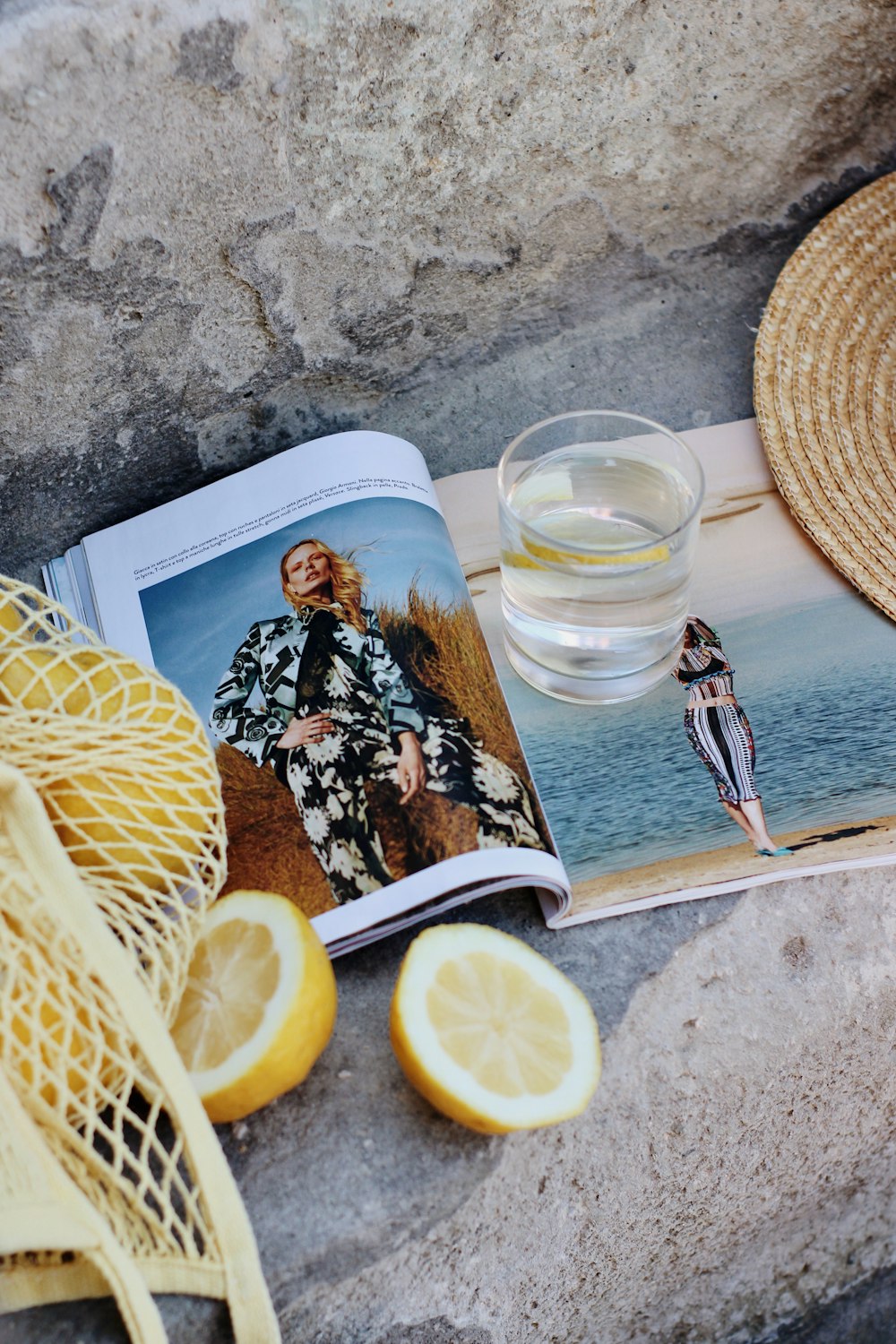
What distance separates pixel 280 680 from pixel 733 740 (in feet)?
0.93

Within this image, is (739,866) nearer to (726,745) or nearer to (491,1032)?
(726,745)

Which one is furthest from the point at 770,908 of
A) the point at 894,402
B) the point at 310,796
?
the point at 894,402

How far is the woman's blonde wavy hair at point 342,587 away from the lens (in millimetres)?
640

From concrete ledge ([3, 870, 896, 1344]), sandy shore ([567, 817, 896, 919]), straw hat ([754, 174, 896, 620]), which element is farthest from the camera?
straw hat ([754, 174, 896, 620])

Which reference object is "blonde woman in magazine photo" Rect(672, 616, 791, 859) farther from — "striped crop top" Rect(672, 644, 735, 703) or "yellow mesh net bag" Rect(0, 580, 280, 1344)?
"yellow mesh net bag" Rect(0, 580, 280, 1344)

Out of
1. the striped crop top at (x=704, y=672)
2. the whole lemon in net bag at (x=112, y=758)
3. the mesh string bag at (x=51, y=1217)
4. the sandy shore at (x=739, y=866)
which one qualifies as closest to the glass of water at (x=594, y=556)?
the striped crop top at (x=704, y=672)

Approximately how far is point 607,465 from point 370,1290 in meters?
0.48

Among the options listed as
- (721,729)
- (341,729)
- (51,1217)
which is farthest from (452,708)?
(51,1217)

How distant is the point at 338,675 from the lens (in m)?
0.62

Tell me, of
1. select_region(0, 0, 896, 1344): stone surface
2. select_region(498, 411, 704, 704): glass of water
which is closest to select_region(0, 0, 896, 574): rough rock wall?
select_region(0, 0, 896, 1344): stone surface

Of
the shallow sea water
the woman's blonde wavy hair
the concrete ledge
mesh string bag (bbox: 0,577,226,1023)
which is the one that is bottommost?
the concrete ledge

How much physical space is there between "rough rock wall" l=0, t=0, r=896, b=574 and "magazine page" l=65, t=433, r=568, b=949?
0.08 metres

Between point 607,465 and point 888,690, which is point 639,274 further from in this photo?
point 888,690

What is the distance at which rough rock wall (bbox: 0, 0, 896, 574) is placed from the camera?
58 centimetres
